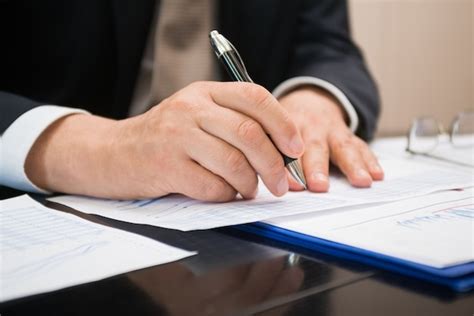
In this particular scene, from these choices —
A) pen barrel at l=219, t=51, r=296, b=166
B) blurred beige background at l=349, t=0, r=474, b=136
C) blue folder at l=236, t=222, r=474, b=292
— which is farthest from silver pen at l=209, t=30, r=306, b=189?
blurred beige background at l=349, t=0, r=474, b=136

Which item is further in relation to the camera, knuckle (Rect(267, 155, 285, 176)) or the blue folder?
knuckle (Rect(267, 155, 285, 176))

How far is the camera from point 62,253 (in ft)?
1.27

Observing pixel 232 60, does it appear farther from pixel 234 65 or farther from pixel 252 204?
pixel 252 204

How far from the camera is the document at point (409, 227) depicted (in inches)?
14.3

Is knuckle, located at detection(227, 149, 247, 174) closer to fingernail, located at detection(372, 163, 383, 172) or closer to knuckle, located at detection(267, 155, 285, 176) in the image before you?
knuckle, located at detection(267, 155, 285, 176)

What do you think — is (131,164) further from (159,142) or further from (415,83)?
(415,83)

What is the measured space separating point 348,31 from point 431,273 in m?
0.87

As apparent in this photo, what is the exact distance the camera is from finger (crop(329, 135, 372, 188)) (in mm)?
592

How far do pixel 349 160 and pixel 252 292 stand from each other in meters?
0.33

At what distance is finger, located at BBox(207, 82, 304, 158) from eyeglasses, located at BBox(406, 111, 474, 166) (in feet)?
1.14

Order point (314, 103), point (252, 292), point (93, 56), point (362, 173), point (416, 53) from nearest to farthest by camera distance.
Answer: point (252, 292) → point (362, 173) → point (314, 103) → point (93, 56) → point (416, 53)

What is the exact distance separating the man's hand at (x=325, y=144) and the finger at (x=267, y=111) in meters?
0.08

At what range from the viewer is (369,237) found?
1.31ft

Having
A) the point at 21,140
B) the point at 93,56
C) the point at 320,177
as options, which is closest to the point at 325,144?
the point at 320,177
